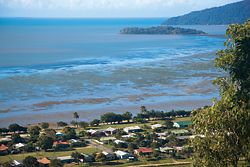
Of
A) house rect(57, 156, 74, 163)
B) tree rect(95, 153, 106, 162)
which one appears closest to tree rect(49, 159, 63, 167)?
house rect(57, 156, 74, 163)

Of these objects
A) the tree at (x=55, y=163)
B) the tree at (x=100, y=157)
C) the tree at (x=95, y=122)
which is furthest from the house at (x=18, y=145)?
the tree at (x=95, y=122)

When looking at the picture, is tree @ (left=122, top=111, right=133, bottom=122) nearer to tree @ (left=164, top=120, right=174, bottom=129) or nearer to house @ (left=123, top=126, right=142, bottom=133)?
house @ (left=123, top=126, right=142, bottom=133)

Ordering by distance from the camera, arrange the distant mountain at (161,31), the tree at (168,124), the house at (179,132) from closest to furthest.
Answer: the house at (179,132)
the tree at (168,124)
the distant mountain at (161,31)

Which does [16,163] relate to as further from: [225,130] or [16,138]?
[225,130]

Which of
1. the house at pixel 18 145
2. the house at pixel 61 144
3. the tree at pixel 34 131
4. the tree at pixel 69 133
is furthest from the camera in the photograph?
the tree at pixel 34 131

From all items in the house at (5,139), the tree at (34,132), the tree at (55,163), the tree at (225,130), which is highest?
the tree at (225,130)

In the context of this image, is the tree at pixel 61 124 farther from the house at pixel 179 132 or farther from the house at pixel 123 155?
the house at pixel 123 155
